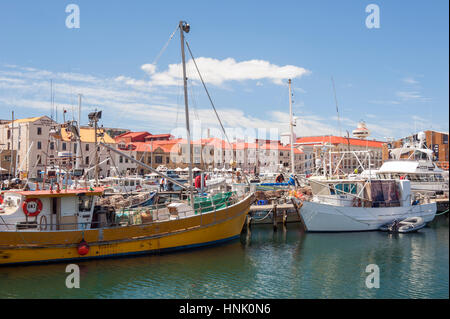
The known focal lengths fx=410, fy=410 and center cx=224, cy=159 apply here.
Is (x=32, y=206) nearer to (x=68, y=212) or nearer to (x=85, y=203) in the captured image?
(x=68, y=212)

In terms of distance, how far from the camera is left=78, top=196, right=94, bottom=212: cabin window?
21625 mm

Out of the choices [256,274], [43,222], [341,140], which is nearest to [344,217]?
[256,274]

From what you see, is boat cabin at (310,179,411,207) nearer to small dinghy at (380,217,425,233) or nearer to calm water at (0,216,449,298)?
small dinghy at (380,217,425,233)

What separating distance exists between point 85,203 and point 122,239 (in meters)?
2.76

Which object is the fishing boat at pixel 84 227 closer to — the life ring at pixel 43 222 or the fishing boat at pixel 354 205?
the life ring at pixel 43 222

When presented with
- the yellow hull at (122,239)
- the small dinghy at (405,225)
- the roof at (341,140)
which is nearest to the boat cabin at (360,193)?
the small dinghy at (405,225)

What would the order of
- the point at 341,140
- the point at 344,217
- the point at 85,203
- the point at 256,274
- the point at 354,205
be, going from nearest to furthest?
1. the point at 256,274
2. the point at 85,203
3. the point at 344,217
4. the point at 354,205
5. the point at 341,140

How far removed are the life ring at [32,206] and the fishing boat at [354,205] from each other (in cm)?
1723

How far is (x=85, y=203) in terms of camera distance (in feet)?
71.4

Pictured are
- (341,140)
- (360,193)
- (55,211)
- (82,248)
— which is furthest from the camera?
(341,140)

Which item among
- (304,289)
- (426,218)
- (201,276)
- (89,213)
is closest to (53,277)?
(89,213)

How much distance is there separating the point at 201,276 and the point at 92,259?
621cm

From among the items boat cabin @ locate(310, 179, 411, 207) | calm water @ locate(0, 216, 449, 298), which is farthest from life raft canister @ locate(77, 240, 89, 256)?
boat cabin @ locate(310, 179, 411, 207)

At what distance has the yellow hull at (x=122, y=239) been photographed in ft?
66.9
